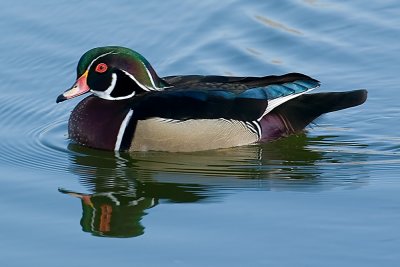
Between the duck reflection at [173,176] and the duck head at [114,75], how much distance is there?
58 cm

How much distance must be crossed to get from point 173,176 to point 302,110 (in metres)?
1.83

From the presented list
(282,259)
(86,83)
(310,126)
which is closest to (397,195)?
(282,259)

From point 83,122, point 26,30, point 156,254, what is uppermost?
point 26,30

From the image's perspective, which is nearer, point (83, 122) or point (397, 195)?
point (397, 195)

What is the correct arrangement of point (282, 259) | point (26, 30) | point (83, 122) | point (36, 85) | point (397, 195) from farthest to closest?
point (26, 30) < point (36, 85) < point (83, 122) < point (397, 195) < point (282, 259)

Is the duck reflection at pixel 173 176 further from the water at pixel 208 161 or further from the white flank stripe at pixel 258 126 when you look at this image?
the white flank stripe at pixel 258 126

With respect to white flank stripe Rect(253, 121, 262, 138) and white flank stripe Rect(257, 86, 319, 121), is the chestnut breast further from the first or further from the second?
white flank stripe Rect(257, 86, 319, 121)

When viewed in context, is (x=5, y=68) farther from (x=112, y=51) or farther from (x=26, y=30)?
(x=112, y=51)

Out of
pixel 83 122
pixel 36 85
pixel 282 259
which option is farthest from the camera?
pixel 36 85

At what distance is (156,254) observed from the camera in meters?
8.27

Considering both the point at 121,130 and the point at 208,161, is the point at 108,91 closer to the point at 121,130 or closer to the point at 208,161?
the point at 121,130

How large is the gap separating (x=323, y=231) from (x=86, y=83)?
3.50 meters

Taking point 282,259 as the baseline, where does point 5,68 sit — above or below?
above

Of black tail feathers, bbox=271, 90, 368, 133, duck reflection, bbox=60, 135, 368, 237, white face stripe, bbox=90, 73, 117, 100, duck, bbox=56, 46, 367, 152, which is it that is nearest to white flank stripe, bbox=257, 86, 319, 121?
duck, bbox=56, 46, 367, 152
